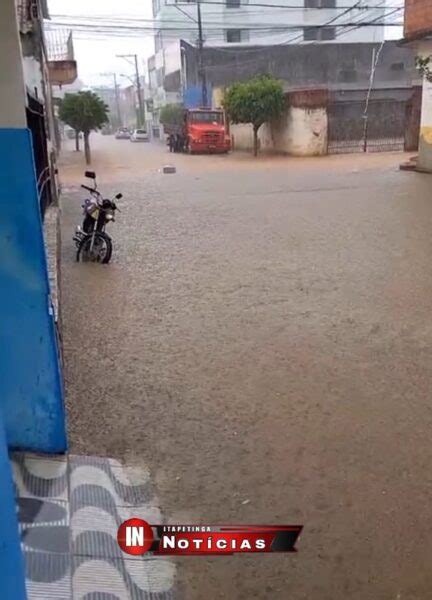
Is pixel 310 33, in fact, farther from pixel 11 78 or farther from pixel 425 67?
pixel 11 78

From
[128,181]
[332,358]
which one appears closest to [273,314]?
[332,358]

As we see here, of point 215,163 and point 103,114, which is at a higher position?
point 103,114

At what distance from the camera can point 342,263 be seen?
712 cm

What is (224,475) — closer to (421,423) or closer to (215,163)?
(421,423)

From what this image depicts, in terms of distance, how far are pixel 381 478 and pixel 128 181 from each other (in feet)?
55.0

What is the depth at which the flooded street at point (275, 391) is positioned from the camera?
2.51 metres

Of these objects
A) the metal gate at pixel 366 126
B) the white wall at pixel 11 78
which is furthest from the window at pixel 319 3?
the white wall at pixel 11 78

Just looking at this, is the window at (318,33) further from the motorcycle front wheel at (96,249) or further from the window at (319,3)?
the motorcycle front wheel at (96,249)

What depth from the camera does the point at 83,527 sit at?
8.42 feet

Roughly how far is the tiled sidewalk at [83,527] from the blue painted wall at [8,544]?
75 centimetres

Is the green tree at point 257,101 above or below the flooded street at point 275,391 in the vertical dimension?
above

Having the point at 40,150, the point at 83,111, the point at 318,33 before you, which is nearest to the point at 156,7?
the point at 318,33

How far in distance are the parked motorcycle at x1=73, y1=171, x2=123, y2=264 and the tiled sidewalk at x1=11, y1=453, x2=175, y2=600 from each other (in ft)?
15.9

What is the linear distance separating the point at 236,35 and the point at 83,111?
23262 mm
